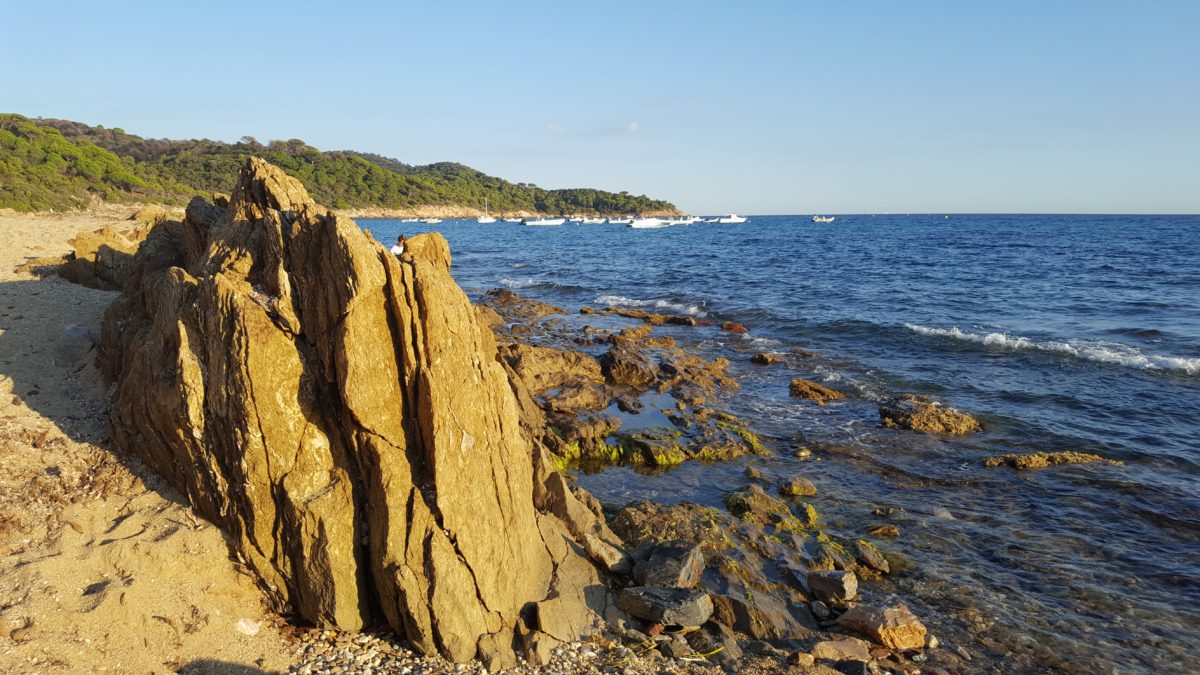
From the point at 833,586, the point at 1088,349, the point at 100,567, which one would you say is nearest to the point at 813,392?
the point at 833,586

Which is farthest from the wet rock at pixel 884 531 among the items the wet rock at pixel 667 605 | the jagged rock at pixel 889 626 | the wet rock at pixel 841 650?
the wet rock at pixel 667 605

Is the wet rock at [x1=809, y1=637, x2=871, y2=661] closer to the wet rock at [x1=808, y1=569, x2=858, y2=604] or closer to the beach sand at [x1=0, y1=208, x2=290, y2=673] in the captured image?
the wet rock at [x1=808, y1=569, x2=858, y2=604]

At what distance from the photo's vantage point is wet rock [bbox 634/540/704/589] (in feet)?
34.6

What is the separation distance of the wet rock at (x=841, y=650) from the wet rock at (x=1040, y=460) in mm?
10494

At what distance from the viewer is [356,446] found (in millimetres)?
9367

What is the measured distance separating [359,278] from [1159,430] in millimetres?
23993

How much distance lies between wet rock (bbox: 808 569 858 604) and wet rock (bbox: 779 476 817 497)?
13.2 ft

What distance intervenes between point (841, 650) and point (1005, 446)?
12732 mm

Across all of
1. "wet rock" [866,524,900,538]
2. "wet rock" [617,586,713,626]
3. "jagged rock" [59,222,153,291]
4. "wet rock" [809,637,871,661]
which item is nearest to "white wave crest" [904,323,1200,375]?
"wet rock" [866,524,900,538]

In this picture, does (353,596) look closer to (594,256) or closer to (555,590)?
(555,590)

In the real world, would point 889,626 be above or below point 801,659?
above

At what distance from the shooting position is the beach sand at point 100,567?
7.77 m

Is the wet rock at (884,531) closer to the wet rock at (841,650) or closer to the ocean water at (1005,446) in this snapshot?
the ocean water at (1005,446)

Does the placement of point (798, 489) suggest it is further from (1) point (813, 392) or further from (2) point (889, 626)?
(1) point (813, 392)
